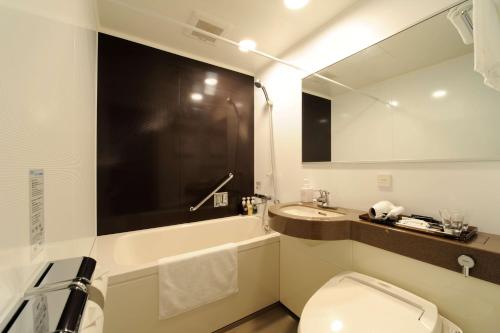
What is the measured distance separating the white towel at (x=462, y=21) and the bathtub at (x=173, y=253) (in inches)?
66.2

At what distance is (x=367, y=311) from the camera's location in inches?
33.3

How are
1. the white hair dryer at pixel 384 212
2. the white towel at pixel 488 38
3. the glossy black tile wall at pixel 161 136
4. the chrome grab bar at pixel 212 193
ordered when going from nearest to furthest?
A: the white towel at pixel 488 38
the white hair dryer at pixel 384 212
the glossy black tile wall at pixel 161 136
the chrome grab bar at pixel 212 193

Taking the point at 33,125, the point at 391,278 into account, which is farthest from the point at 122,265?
the point at 391,278

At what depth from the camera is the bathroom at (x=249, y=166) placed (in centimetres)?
51

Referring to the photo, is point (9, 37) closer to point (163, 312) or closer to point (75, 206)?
point (75, 206)

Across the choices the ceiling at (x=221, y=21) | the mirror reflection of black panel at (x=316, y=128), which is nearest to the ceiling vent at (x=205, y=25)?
the ceiling at (x=221, y=21)

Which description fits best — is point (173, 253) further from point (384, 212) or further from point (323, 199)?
point (384, 212)

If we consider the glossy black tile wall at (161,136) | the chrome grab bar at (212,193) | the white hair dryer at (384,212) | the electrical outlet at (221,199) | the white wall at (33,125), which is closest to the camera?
the white wall at (33,125)

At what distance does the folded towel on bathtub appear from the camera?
1222mm

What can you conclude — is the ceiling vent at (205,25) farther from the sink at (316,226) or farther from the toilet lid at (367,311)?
the toilet lid at (367,311)

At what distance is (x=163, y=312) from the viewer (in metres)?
1.21

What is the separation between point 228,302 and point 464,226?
4.82 ft

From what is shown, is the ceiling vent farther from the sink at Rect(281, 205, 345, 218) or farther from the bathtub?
the bathtub

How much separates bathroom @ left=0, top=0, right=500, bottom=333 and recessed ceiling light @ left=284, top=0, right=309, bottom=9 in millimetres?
42
